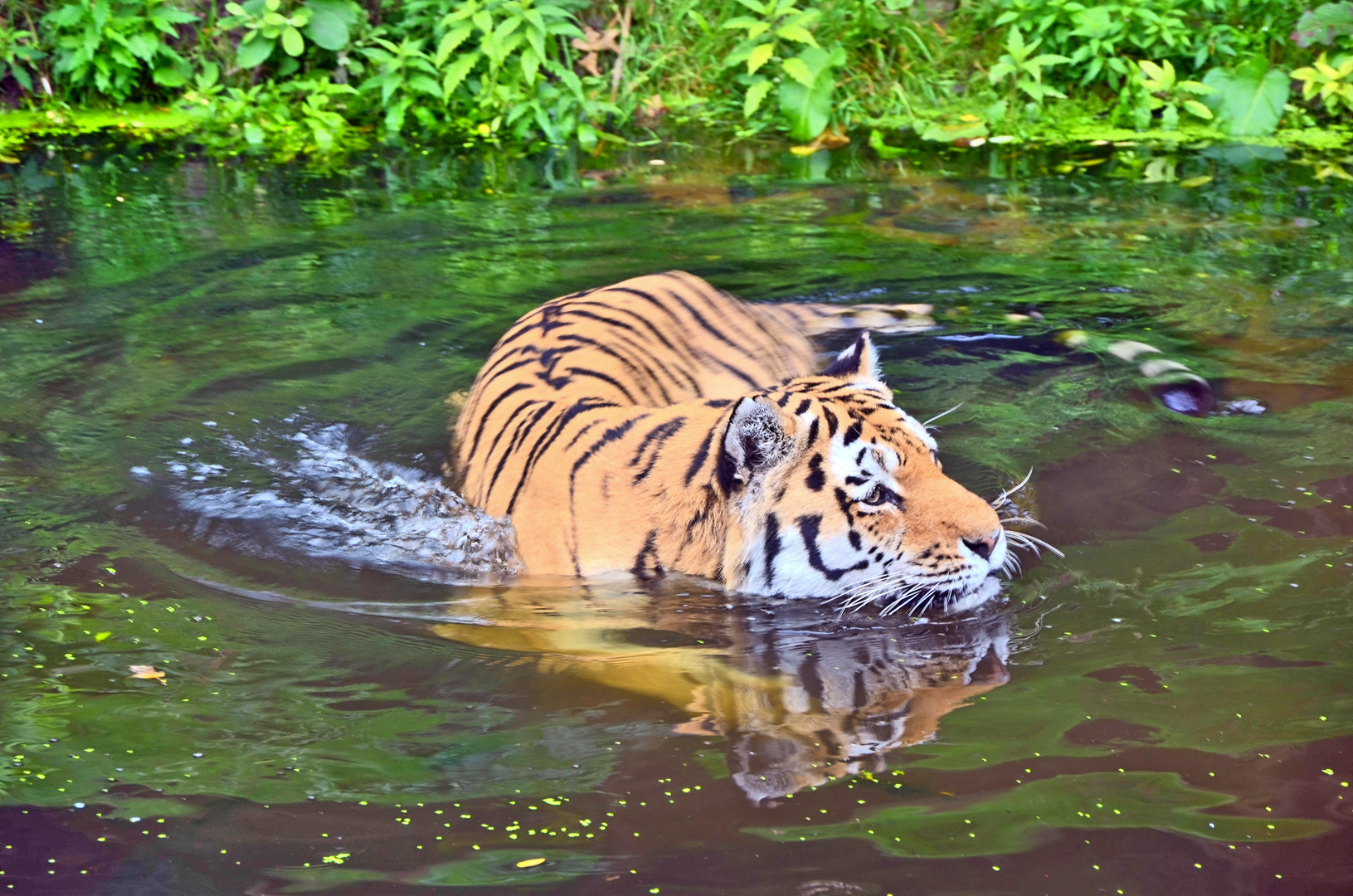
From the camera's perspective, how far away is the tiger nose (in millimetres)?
2779

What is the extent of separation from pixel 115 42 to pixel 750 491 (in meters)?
6.30

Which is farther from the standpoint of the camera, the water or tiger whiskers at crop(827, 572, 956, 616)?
tiger whiskers at crop(827, 572, 956, 616)

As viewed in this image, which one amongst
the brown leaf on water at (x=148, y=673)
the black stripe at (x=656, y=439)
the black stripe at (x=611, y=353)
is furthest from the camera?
the black stripe at (x=611, y=353)

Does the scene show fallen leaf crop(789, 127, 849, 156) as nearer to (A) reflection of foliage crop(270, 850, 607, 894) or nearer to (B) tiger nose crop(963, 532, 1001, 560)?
(B) tiger nose crop(963, 532, 1001, 560)

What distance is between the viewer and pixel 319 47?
7.94 m

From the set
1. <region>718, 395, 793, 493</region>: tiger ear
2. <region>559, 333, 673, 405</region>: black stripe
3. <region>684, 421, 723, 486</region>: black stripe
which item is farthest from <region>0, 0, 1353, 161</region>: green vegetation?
<region>718, 395, 793, 493</region>: tiger ear

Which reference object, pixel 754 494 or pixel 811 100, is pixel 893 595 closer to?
pixel 754 494

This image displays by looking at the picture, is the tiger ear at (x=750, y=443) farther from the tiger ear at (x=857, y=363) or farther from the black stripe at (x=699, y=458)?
the tiger ear at (x=857, y=363)

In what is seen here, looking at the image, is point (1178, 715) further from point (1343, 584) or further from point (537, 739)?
point (537, 739)

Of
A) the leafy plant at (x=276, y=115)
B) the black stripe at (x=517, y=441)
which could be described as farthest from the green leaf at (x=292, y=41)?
the black stripe at (x=517, y=441)

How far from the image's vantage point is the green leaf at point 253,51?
7.38 meters

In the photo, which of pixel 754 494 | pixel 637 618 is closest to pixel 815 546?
pixel 754 494

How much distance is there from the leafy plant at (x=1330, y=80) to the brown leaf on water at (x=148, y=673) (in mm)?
6546

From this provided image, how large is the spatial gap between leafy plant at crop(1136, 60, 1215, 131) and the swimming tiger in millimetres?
4624
